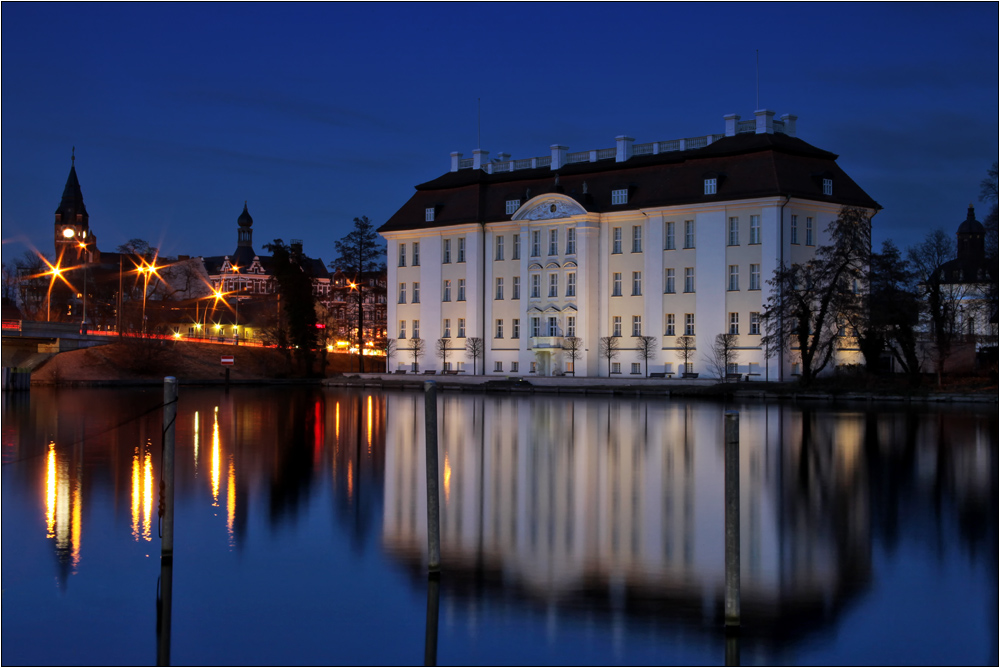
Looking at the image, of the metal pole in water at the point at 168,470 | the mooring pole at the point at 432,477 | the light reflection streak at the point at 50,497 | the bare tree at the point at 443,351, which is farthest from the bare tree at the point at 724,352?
the metal pole in water at the point at 168,470

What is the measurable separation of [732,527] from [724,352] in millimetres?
58490

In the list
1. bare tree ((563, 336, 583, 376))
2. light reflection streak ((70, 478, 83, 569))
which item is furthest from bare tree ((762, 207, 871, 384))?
light reflection streak ((70, 478, 83, 569))

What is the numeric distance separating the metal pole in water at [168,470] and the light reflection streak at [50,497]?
2733 millimetres

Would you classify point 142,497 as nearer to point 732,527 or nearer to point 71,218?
point 732,527

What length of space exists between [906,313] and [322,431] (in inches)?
1354

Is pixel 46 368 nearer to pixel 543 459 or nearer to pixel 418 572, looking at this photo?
pixel 543 459

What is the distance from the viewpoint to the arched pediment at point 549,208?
7656 cm

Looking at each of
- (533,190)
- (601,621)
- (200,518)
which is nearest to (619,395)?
(533,190)

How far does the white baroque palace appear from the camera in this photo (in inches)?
2729

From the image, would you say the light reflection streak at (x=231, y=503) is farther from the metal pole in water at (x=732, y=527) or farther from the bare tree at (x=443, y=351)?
the bare tree at (x=443, y=351)

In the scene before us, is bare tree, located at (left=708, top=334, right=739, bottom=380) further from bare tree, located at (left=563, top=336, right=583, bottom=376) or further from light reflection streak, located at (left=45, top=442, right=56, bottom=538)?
light reflection streak, located at (left=45, top=442, right=56, bottom=538)

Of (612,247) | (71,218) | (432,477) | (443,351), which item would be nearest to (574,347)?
(612,247)

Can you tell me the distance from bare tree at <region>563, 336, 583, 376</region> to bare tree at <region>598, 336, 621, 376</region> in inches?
63.7

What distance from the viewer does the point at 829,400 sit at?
5531cm
